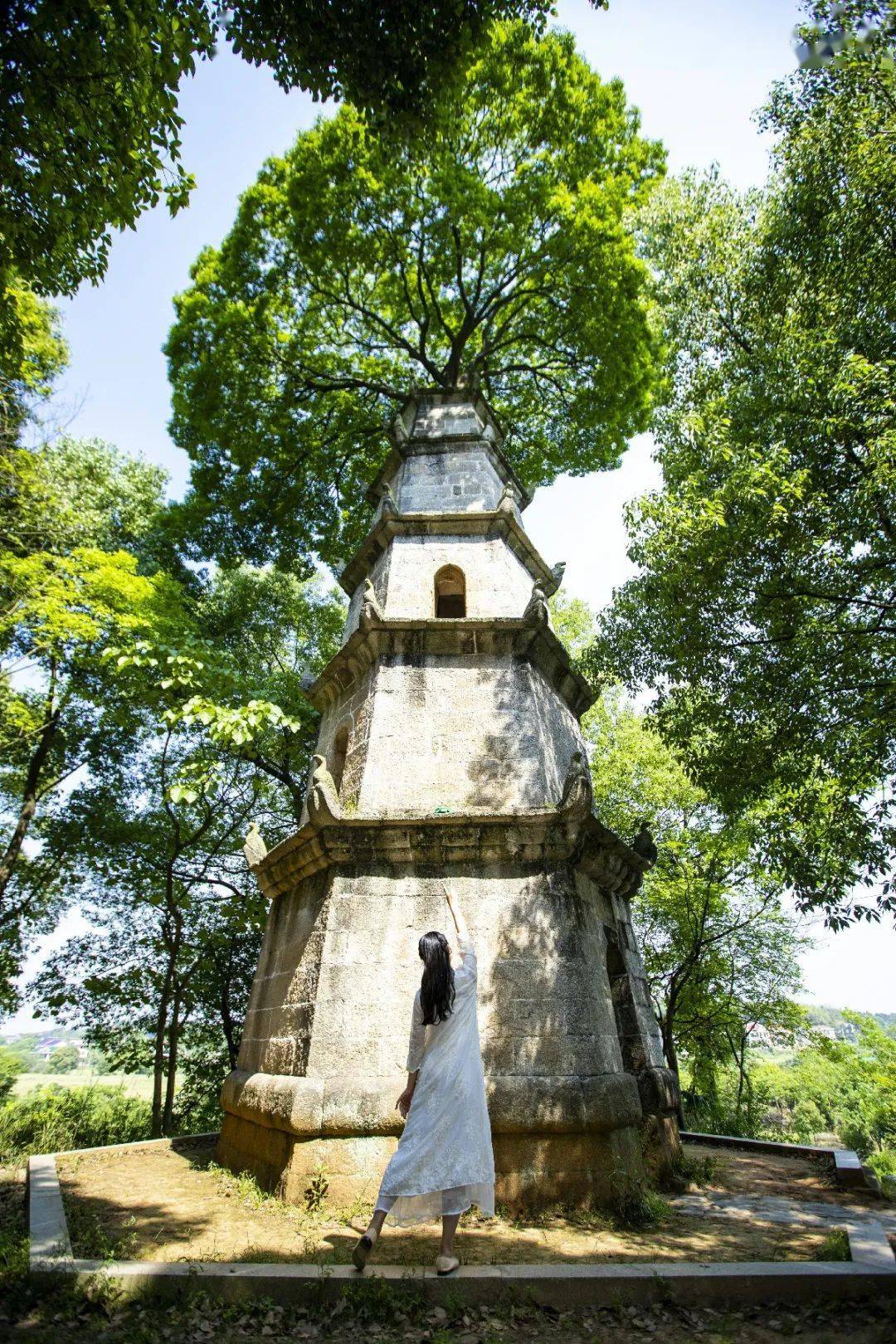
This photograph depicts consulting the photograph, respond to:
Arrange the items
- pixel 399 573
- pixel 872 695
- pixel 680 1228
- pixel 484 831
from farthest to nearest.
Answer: pixel 399 573, pixel 872 695, pixel 484 831, pixel 680 1228

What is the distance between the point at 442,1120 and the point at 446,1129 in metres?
0.05

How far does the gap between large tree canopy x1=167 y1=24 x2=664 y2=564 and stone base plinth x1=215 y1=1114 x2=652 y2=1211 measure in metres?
11.1

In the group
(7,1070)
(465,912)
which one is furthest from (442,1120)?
(7,1070)

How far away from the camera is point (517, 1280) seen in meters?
3.87

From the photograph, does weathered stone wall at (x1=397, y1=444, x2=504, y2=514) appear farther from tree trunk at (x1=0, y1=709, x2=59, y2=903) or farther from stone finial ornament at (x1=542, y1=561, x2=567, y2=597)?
tree trunk at (x1=0, y1=709, x2=59, y2=903)

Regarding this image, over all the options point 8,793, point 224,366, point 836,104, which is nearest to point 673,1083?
point 836,104

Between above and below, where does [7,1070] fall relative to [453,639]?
below

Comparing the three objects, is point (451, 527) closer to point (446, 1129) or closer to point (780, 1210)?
point (446, 1129)

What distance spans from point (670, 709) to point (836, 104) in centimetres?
792

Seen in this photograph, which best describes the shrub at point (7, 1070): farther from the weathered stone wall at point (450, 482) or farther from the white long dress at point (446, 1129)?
the weathered stone wall at point (450, 482)

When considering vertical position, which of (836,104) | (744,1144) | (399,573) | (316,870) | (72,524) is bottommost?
(744,1144)

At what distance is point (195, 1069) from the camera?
16.8 m

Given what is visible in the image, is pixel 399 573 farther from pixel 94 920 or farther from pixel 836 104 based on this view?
pixel 94 920

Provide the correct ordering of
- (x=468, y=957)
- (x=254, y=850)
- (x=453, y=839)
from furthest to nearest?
(x=254, y=850)
(x=453, y=839)
(x=468, y=957)
